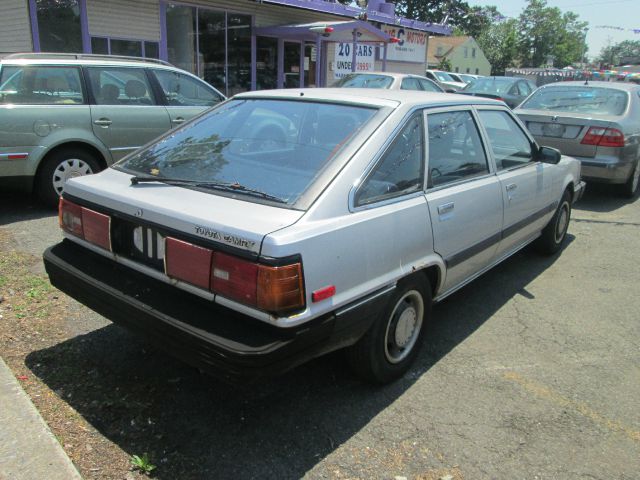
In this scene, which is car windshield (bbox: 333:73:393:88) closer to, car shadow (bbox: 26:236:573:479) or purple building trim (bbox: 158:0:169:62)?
purple building trim (bbox: 158:0:169:62)

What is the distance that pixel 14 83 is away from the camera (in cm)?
580

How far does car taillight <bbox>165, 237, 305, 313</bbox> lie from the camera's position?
2238mm

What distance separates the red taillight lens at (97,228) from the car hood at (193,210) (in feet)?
0.21

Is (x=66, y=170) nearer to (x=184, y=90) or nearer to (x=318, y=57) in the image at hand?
(x=184, y=90)

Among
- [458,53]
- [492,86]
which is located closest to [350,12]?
[492,86]

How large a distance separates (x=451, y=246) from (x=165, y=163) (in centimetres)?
180

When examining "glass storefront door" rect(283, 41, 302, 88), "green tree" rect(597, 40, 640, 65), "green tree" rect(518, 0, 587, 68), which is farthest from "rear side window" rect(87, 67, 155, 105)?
"green tree" rect(597, 40, 640, 65)

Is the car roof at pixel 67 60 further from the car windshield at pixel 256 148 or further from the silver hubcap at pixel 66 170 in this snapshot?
the car windshield at pixel 256 148

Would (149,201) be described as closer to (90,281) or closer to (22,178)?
(90,281)

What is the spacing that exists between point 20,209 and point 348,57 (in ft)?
49.9

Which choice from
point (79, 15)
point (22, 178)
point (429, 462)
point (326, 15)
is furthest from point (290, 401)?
point (326, 15)

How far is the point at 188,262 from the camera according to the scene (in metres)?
2.46

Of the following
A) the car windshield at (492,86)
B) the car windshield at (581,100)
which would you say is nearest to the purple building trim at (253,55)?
the car windshield at (492,86)

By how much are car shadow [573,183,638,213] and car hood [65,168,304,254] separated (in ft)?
21.3
